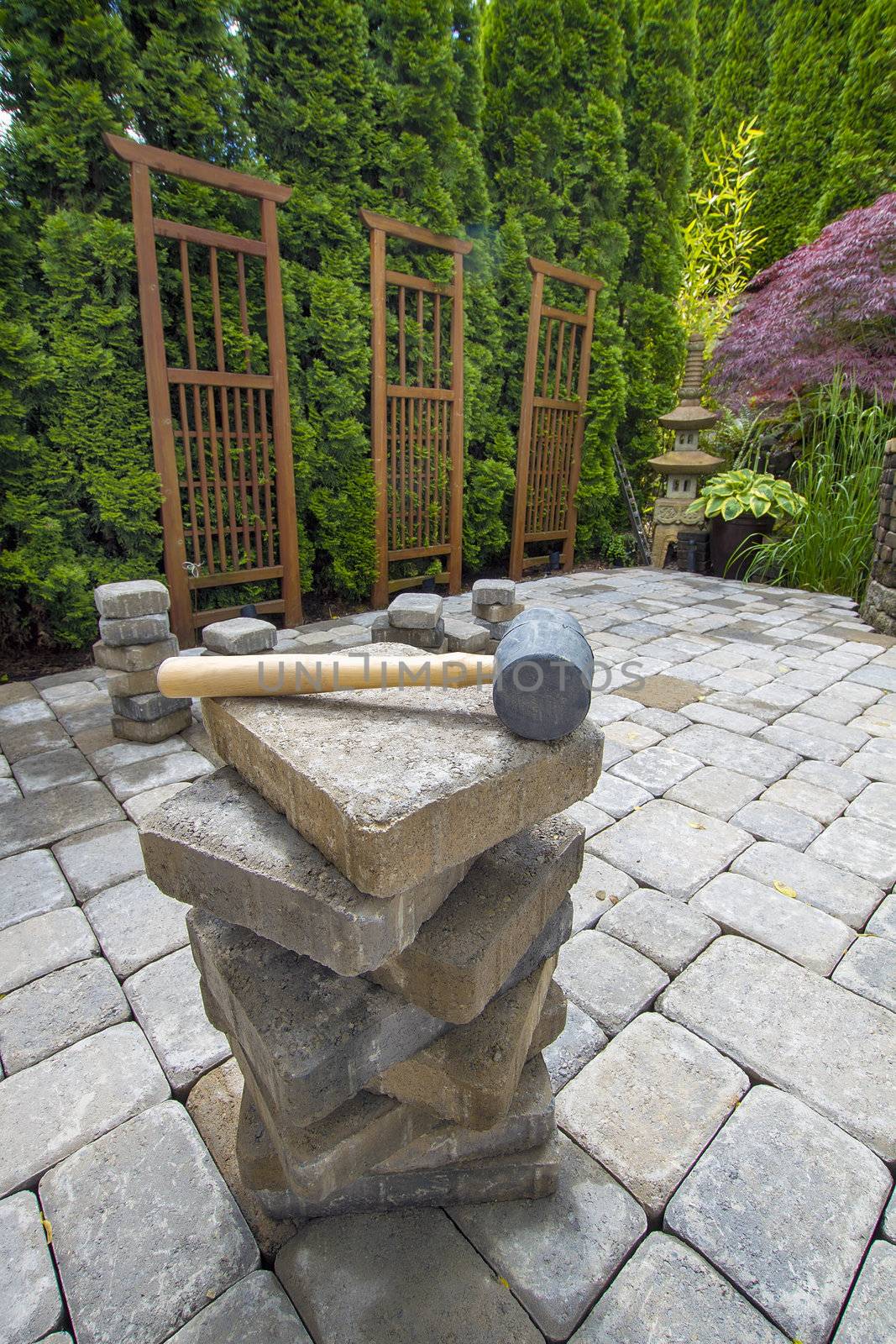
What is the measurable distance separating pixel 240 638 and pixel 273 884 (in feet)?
7.41

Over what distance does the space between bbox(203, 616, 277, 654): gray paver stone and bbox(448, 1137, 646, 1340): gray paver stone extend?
7.66 ft

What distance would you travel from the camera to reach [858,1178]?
117cm

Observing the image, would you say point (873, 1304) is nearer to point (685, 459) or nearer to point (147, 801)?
point (147, 801)

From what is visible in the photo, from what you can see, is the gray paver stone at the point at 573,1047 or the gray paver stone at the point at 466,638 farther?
the gray paver stone at the point at 466,638

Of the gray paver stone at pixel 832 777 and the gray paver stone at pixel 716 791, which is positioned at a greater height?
the gray paver stone at pixel 832 777

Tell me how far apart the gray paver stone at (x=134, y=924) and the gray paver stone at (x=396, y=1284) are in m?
0.85

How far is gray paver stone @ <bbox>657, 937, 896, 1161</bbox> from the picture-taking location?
4.31 feet

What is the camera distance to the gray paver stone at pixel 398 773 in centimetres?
80

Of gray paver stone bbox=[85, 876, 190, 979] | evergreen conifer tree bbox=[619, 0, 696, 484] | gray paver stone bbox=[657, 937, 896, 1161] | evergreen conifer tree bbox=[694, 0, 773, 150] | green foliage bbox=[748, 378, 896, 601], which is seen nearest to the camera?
gray paver stone bbox=[657, 937, 896, 1161]

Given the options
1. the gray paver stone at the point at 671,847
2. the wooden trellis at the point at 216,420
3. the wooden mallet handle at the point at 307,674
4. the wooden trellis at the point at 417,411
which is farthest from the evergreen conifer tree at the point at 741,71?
the wooden mallet handle at the point at 307,674

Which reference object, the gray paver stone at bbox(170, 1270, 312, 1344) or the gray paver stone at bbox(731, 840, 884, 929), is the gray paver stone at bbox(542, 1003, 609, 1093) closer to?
the gray paver stone at bbox(170, 1270, 312, 1344)

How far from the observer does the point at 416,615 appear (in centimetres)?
343

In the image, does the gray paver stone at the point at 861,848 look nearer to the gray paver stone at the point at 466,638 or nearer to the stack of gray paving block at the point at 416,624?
the gray paver stone at the point at 466,638

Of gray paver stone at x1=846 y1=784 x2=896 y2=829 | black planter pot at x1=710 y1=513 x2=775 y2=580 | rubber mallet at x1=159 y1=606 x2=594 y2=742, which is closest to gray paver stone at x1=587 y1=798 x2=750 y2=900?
gray paver stone at x1=846 y1=784 x2=896 y2=829
